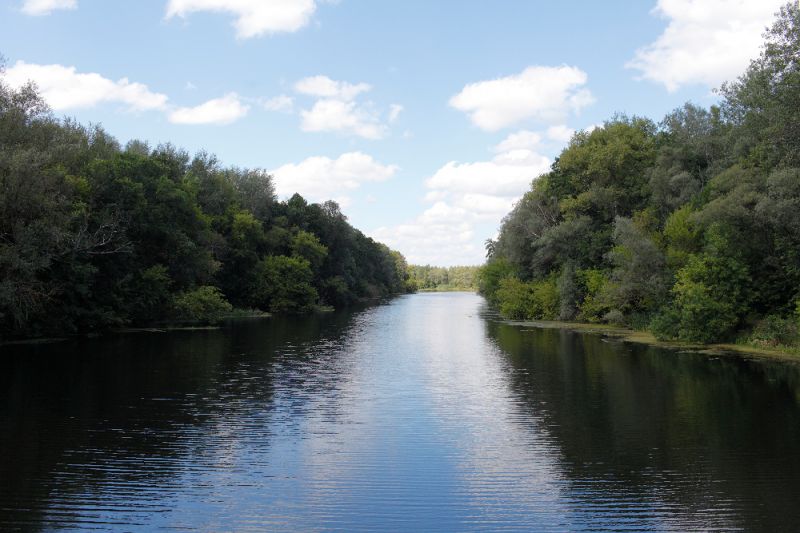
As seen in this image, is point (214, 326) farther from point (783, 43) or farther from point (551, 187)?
point (783, 43)

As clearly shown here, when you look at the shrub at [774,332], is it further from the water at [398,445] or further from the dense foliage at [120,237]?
the dense foliage at [120,237]

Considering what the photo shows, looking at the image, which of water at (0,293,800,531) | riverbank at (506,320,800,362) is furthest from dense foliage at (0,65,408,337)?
riverbank at (506,320,800,362)

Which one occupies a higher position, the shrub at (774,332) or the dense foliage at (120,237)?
the dense foliage at (120,237)

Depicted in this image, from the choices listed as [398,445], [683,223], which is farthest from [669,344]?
[398,445]

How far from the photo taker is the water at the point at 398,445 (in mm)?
11172

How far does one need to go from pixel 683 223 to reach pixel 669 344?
911 centimetres

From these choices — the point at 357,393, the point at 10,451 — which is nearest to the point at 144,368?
the point at 357,393

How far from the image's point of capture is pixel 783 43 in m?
31.0

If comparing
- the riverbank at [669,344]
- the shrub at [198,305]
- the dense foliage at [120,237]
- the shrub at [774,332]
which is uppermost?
the dense foliage at [120,237]

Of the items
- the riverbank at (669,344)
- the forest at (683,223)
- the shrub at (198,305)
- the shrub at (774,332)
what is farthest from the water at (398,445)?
the shrub at (198,305)

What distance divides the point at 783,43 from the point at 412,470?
2962 centimetres

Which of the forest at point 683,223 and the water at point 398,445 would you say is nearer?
the water at point 398,445

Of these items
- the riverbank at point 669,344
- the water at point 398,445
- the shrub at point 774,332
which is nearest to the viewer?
the water at point 398,445

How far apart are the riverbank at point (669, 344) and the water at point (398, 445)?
235 centimetres
